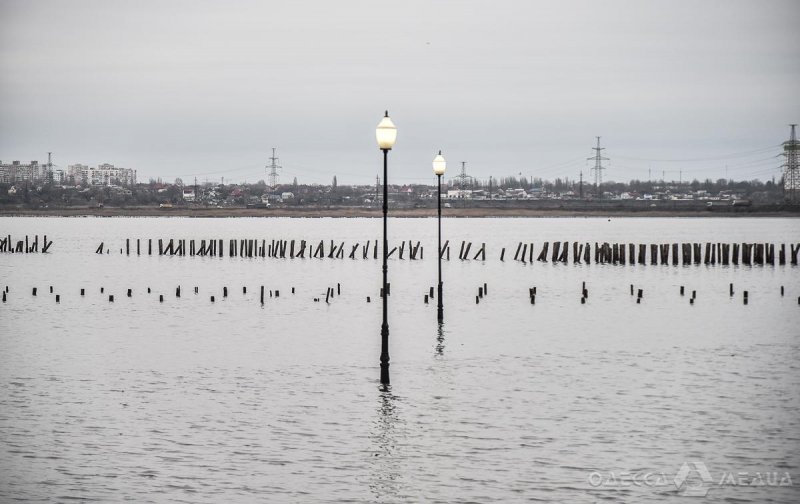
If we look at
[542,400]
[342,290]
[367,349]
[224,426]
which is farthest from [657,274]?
[224,426]

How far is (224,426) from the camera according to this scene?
65.7 feet

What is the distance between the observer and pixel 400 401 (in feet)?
73.9

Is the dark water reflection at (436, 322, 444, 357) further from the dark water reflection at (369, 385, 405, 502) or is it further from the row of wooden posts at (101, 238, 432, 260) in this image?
the row of wooden posts at (101, 238, 432, 260)

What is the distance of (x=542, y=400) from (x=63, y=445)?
9.61 meters

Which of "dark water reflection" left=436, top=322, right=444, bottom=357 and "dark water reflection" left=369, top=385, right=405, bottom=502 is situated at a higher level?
"dark water reflection" left=369, top=385, right=405, bottom=502

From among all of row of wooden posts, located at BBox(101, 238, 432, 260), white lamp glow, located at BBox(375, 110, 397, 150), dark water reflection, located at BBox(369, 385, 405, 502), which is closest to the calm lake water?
dark water reflection, located at BBox(369, 385, 405, 502)

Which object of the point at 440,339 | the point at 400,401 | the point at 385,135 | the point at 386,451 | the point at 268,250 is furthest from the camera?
the point at 268,250

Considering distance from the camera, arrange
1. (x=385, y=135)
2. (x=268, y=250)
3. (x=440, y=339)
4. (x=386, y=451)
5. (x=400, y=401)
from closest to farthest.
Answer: (x=386, y=451) → (x=385, y=135) → (x=400, y=401) → (x=440, y=339) → (x=268, y=250)

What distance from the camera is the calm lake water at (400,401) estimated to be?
53.1ft

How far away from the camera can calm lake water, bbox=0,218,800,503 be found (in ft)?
53.1

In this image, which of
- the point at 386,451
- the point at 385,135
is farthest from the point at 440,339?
the point at 386,451

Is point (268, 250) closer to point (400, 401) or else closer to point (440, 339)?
point (440, 339)

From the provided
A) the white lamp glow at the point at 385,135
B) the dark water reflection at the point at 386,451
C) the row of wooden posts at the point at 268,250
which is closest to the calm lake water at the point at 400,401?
the dark water reflection at the point at 386,451

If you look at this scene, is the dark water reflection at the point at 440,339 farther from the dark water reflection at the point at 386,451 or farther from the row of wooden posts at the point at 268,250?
the row of wooden posts at the point at 268,250
